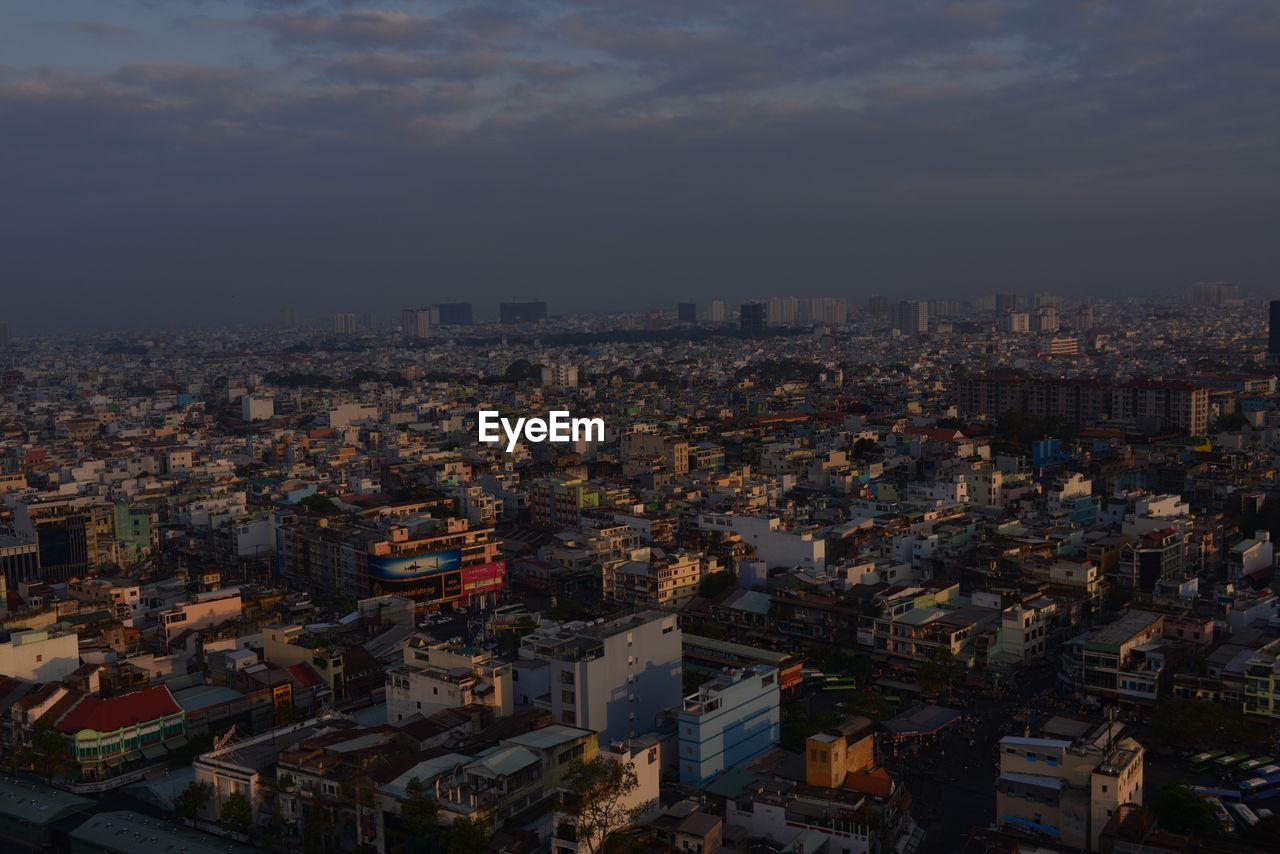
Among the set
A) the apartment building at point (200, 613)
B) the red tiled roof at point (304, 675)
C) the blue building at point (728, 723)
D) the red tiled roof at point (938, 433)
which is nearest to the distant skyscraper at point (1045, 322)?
the red tiled roof at point (938, 433)

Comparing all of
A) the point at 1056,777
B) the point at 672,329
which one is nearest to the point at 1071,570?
the point at 1056,777

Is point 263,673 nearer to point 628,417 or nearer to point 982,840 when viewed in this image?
point 982,840

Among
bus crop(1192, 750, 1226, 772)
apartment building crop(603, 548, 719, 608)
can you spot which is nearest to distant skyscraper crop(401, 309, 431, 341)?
apartment building crop(603, 548, 719, 608)

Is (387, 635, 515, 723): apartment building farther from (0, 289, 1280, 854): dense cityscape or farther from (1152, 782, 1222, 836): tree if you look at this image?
(1152, 782, 1222, 836): tree

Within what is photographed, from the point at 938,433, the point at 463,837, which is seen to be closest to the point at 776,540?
the point at 463,837

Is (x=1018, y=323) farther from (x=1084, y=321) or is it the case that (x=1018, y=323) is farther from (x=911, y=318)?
(x=911, y=318)

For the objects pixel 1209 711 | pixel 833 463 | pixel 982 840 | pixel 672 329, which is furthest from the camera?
pixel 672 329
